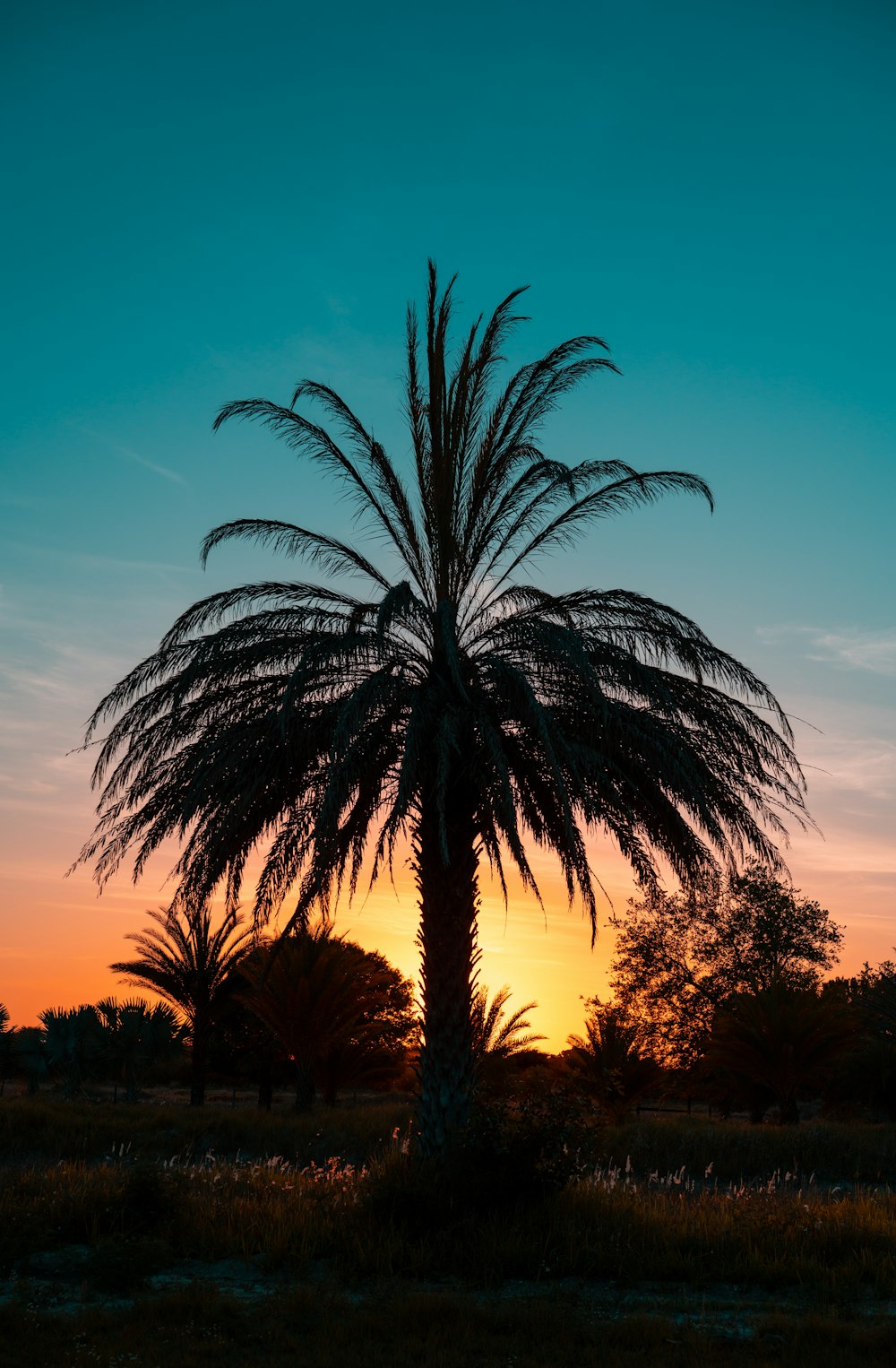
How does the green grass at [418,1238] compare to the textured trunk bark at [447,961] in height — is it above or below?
below

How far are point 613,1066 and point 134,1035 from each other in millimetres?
14901

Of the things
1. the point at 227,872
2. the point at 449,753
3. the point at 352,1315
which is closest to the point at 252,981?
the point at 227,872

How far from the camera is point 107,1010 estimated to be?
3262cm

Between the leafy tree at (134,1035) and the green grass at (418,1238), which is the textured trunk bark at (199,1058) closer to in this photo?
the leafy tree at (134,1035)

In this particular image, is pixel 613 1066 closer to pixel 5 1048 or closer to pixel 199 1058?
pixel 199 1058

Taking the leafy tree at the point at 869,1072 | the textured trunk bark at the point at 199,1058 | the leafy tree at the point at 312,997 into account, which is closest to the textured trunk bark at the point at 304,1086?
the leafy tree at the point at 312,997

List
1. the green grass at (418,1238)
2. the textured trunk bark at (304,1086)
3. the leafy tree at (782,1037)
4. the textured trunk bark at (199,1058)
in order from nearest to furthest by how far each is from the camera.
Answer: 1. the green grass at (418,1238)
2. the leafy tree at (782,1037)
3. the textured trunk bark at (304,1086)
4. the textured trunk bark at (199,1058)

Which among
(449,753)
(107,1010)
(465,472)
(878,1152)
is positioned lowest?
(878,1152)

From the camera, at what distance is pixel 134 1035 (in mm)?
31953

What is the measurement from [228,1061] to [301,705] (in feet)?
103

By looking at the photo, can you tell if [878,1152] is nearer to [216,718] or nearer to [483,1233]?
[483,1233]

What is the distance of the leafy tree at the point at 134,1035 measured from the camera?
3197 centimetres

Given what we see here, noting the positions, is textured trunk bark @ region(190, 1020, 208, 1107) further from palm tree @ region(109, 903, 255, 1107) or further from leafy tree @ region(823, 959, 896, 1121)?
leafy tree @ region(823, 959, 896, 1121)

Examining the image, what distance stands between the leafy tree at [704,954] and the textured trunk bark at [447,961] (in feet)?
88.1
